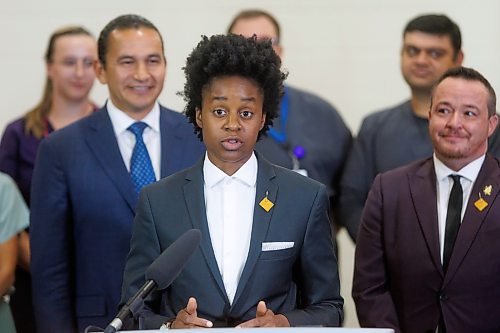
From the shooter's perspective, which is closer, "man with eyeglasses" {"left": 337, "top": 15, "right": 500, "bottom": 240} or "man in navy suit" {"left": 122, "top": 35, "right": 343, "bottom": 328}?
"man in navy suit" {"left": 122, "top": 35, "right": 343, "bottom": 328}

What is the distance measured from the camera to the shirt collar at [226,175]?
117 inches

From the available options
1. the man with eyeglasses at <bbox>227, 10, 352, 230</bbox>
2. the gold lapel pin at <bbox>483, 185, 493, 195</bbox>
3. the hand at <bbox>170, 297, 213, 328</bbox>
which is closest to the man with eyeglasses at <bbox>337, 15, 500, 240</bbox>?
the man with eyeglasses at <bbox>227, 10, 352, 230</bbox>

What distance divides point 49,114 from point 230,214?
2146 mm

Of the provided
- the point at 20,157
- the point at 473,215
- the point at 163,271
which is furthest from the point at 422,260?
the point at 20,157

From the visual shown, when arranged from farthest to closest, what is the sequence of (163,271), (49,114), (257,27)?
(49,114)
(257,27)
(163,271)

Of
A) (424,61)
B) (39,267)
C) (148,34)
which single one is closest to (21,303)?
(39,267)

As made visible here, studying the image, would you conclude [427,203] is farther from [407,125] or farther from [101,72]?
[101,72]

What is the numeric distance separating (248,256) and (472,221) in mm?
961

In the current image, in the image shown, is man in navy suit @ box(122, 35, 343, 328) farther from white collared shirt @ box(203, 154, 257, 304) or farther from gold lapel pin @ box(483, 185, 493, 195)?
gold lapel pin @ box(483, 185, 493, 195)

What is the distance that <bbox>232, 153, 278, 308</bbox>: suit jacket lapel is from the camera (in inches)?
113

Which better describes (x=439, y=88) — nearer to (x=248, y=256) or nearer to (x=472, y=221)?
(x=472, y=221)

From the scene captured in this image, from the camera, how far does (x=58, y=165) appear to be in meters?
3.70

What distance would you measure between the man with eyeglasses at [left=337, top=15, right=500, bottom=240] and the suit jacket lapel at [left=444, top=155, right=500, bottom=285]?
0.80 meters

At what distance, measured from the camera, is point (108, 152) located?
373 cm
